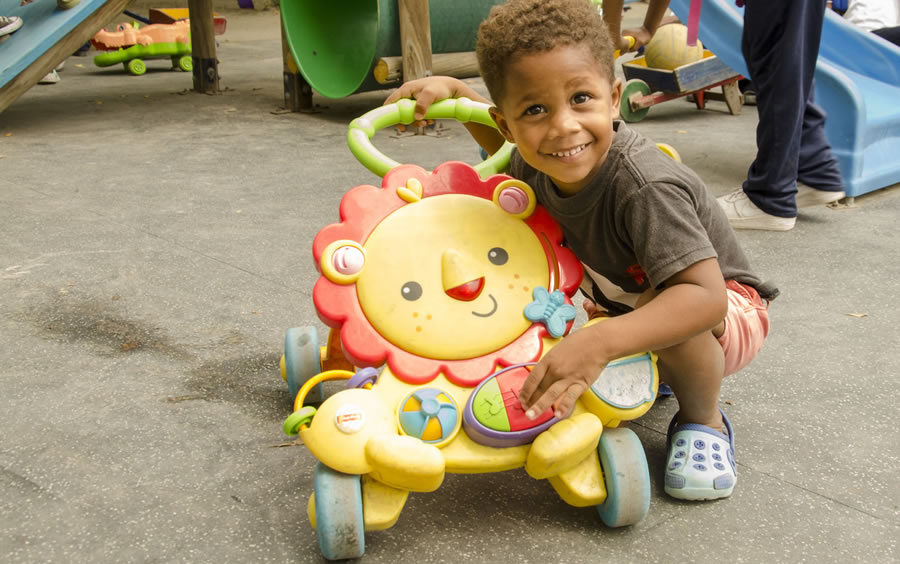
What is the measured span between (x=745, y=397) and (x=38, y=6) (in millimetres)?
4941

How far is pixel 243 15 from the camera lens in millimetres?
10938

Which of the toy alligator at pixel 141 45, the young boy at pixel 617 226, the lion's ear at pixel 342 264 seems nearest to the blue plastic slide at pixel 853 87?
the young boy at pixel 617 226

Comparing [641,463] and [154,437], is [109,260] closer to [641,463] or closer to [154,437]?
[154,437]

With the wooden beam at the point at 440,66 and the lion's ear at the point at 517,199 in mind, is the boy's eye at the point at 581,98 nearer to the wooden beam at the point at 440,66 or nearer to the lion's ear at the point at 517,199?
the lion's ear at the point at 517,199

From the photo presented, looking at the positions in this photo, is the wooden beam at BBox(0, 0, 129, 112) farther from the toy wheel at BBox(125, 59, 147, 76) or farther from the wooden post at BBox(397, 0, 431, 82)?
the toy wheel at BBox(125, 59, 147, 76)

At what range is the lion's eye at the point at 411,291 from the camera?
1.59 meters

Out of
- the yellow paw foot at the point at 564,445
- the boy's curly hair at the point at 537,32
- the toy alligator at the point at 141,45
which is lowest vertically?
the toy alligator at the point at 141,45

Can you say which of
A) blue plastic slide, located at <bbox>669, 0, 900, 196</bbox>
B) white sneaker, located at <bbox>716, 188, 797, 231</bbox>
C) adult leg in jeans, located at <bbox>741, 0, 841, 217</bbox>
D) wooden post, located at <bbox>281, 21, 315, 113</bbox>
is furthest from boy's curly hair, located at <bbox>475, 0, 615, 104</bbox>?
wooden post, located at <bbox>281, 21, 315, 113</bbox>

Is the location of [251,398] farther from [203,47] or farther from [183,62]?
[183,62]

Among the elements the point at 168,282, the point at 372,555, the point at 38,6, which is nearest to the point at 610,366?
the point at 372,555

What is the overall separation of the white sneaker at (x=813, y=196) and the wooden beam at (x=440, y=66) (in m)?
2.27

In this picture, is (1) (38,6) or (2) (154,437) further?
(1) (38,6)

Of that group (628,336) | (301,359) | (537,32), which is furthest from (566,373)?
(301,359)

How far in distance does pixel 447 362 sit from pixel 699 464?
0.50 metres
